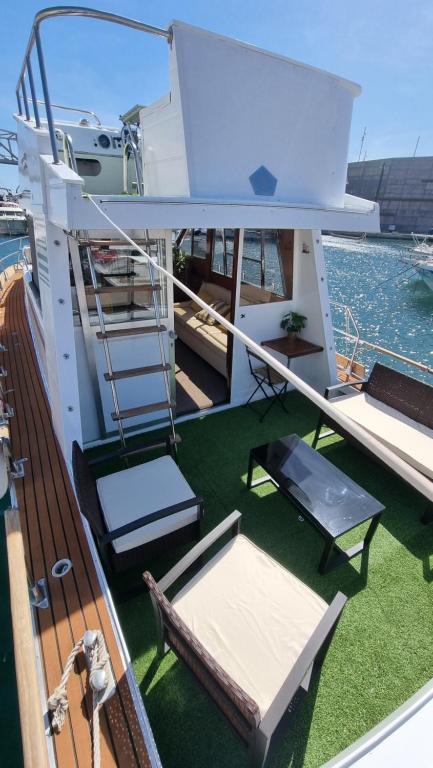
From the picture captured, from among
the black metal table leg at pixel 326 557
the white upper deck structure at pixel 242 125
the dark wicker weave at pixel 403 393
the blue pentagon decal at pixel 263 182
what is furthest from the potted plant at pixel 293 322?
the black metal table leg at pixel 326 557

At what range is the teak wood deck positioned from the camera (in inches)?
63.9

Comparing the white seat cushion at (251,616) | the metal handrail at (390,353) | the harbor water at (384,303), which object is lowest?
the harbor water at (384,303)

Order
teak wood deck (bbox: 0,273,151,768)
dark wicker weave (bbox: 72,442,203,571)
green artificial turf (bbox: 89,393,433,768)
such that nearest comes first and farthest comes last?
teak wood deck (bbox: 0,273,151,768) → green artificial turf (bbox: 89,393,433,768) → dark wicker weave (bbox: 72,442,203,571)

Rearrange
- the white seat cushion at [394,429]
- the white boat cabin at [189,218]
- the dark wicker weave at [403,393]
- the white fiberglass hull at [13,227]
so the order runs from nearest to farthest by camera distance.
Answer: the white boat cabin at [189,218]
the white seat cushion at [394,429]
the dark wicker weave at [403,393]
the white fiberglass hull at [13,227]

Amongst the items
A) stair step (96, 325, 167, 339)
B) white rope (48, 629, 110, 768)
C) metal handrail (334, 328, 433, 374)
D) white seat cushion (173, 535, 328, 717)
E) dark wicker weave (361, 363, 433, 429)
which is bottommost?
white rope (48, 629, 110, 768)

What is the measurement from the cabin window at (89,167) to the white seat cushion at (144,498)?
16.5 ft

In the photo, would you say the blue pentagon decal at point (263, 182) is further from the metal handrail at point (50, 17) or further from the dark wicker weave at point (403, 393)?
the dark wicker weave at point (403, 393)

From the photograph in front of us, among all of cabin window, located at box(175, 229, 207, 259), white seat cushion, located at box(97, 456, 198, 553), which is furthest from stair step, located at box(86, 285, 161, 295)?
cabin window, located at box(175, 229, 207, 259)

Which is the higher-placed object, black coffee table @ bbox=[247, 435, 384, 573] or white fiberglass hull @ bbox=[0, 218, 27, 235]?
white fiberglass hull @ bbox=[0, 218, 27, 235]

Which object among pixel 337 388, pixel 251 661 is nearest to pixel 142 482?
pixel 251 661

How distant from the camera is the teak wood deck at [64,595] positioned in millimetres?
1623

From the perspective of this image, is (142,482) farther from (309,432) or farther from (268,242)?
(268,242)

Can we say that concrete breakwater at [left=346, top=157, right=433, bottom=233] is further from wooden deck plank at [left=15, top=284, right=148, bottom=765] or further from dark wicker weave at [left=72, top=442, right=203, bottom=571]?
wooden deck plank at [left=15, top=284, right=148, bottom=765]

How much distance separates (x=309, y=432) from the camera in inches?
175
